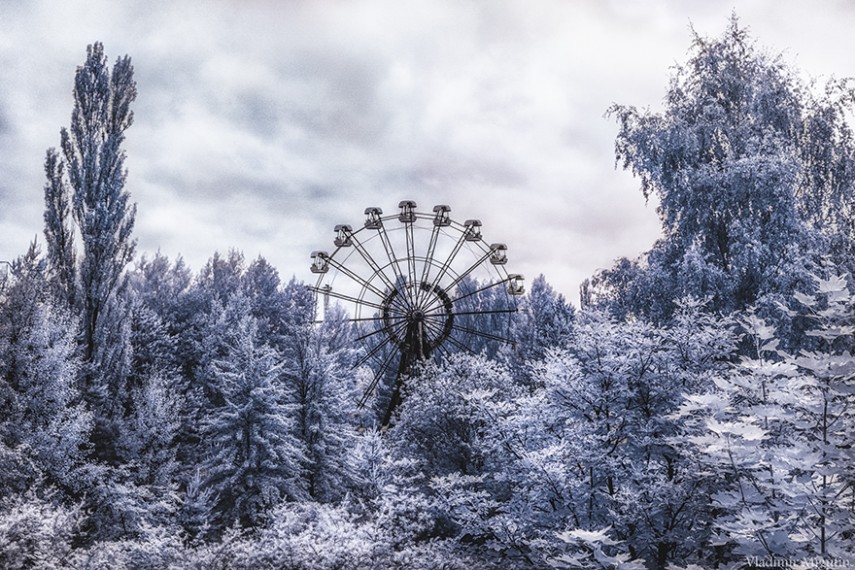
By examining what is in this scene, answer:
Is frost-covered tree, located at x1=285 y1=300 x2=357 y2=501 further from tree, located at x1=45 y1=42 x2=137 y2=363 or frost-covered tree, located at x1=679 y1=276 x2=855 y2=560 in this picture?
frost-covered tree, located at x1=679 y1=276 x2=855 y2=560

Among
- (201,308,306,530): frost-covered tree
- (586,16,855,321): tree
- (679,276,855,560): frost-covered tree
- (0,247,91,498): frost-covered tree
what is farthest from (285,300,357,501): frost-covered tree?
(679,276,855,560): frost-covered tree

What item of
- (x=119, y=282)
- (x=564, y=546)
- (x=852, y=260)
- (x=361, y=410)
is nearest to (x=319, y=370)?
(x=361, y=410)

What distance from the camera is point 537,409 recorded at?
9.38m

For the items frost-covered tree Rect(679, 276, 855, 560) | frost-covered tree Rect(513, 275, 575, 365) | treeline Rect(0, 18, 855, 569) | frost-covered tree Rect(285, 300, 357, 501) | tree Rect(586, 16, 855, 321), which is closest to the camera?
frost-covered tree Rect(679, 276, 855, 560)

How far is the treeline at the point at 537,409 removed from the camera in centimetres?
594

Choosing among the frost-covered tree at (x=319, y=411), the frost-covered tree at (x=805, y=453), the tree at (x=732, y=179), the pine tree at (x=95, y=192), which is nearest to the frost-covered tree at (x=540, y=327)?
the frost-covered tree at (x=319, y=411)

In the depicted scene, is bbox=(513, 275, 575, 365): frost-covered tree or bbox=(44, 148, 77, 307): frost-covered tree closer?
bbox=(44, 148, 77, 307): frost-covered tree

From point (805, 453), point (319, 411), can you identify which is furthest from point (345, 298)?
point (805, 453)

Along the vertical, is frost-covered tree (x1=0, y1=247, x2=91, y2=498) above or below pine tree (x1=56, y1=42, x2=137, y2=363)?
below

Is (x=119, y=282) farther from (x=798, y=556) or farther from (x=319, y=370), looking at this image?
(x=798, y=556)

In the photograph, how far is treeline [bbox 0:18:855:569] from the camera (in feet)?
19.5

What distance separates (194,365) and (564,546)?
23.0 m

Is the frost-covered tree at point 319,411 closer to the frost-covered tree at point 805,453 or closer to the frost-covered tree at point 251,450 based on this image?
the frost-covered tree at point 251,450

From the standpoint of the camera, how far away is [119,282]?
20328 millimetres
